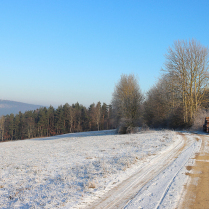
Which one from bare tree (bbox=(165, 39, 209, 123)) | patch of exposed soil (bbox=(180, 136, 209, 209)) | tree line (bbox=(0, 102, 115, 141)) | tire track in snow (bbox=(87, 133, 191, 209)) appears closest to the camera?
patch of exposed soil (bbox=(180, 136, 209, 209))

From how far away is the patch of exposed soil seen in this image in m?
4.25

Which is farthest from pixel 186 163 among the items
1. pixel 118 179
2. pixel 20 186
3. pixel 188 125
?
pixel 188 125

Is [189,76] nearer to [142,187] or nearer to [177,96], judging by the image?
[177,96]

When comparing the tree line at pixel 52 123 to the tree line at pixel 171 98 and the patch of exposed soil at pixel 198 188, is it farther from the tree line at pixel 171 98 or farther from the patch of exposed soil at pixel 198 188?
the patch of exposed soil at pixel 198 188

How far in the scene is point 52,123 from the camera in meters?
72.8

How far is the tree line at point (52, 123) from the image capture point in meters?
69.0

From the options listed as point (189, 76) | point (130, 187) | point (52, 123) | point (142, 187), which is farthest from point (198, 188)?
point (52, 123)

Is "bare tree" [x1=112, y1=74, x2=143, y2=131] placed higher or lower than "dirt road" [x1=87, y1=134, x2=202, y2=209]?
higher

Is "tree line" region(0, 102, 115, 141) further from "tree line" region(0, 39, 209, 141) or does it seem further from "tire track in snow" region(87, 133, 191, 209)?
"tire track in snow" region(87, 133, 191, 209)

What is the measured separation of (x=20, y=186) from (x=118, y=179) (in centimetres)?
324

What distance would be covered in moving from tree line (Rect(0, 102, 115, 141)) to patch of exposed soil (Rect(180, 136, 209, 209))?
6045cm

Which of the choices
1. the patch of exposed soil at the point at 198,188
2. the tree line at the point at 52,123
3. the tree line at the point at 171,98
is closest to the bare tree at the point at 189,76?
the tree line at the point at 171,98

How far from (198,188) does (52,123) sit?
71.8 m

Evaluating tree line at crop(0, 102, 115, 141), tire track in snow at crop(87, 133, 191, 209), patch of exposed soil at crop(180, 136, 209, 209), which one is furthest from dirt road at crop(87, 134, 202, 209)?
tree line at crop(0, 102, 115, 141)
